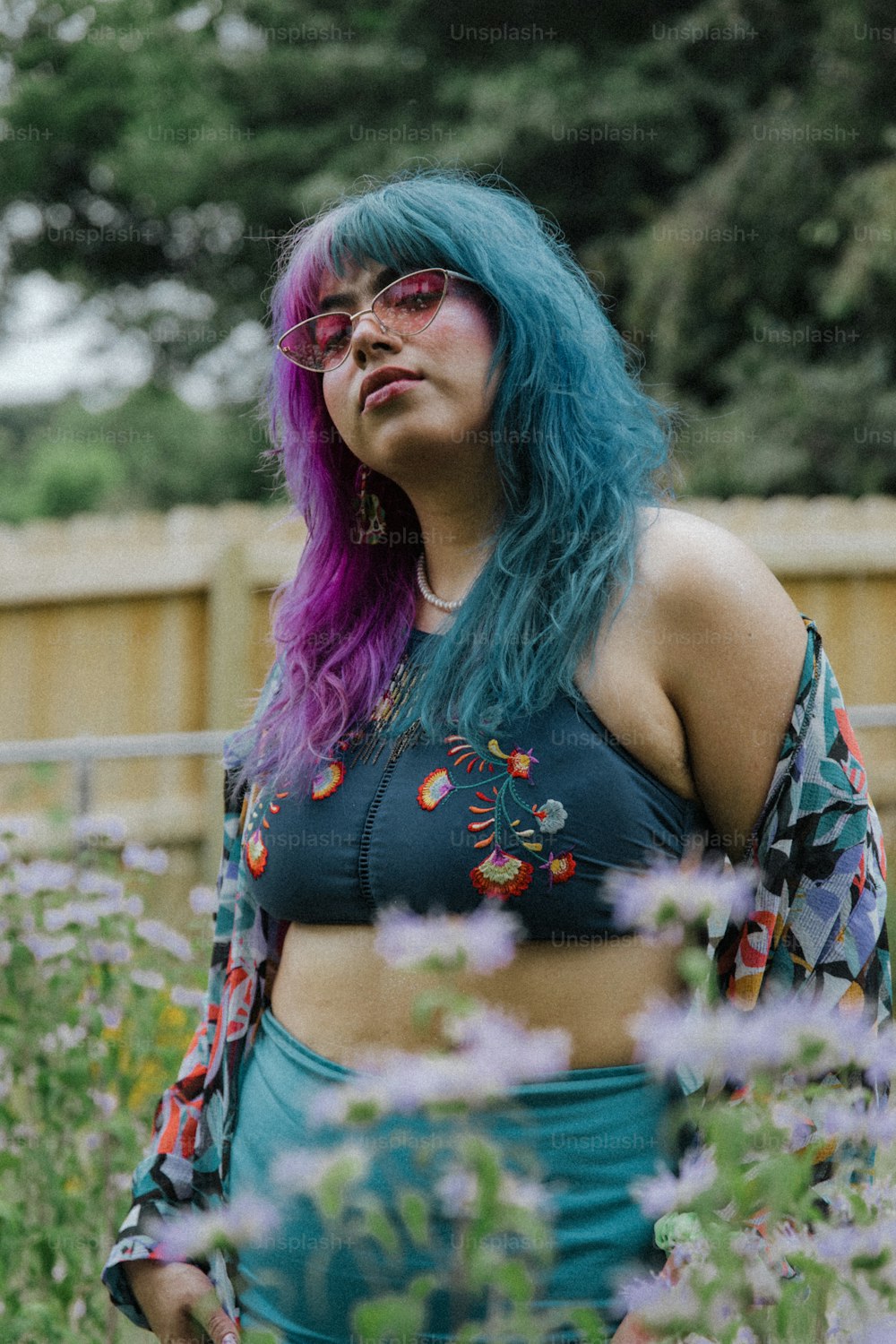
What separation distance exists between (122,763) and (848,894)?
164 inches

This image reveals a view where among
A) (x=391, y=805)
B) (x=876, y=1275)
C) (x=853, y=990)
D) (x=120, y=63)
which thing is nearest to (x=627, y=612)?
(x=391, y=805)

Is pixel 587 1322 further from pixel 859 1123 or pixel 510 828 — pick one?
pixel 510 828

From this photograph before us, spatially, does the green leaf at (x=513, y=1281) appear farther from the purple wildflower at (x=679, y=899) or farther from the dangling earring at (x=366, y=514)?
the dangling earring at (x=366, y=514)

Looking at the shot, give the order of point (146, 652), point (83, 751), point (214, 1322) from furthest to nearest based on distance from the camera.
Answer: point (146, 652)
point (83, 751)
point (214, 1322)

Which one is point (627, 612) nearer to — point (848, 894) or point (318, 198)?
point (848, 894)

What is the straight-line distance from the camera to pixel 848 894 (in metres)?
1.40

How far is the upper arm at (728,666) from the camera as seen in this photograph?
142 centimetres

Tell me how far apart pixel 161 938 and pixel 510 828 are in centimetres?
123

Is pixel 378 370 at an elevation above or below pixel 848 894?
above

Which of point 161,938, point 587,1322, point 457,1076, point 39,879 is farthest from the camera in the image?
point 161,938

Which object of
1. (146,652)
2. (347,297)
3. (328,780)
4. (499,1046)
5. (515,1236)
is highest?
(347,297)

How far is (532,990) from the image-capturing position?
4.58ft

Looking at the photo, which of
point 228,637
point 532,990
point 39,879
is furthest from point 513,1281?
point 228,637

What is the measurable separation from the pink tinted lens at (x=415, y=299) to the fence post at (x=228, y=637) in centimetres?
392
